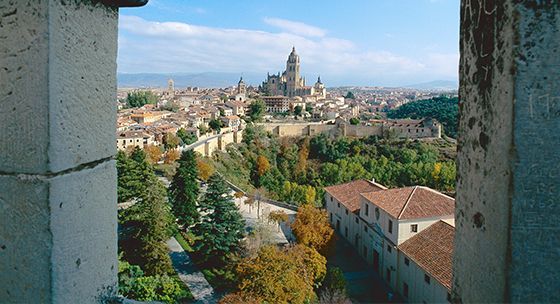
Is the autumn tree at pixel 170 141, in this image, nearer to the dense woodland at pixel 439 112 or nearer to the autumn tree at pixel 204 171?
the autumn tree at pixel 204 171

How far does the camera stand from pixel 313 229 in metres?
17.3

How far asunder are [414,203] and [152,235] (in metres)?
8.78

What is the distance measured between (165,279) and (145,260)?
223cm

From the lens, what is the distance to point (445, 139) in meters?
44.7

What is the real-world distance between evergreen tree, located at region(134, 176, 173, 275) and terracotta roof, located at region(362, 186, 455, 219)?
755cm

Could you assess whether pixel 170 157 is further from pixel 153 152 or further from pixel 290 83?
pixel 290 83

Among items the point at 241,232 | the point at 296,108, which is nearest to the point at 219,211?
the point at 241,232

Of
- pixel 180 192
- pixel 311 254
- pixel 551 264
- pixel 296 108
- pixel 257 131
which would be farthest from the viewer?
pixel 296 108

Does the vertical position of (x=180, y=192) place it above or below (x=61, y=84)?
below

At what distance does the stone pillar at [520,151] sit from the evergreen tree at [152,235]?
13.6 metres

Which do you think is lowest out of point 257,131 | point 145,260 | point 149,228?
point 145,260

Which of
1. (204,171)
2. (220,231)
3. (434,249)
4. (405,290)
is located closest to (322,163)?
(204,171)

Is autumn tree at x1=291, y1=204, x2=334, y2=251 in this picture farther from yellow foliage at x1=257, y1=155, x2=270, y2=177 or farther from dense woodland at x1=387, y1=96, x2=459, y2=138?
dense woodland at x1=387, y1=96, x2=459, y2=138

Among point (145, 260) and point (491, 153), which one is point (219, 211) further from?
point (491, 153)
